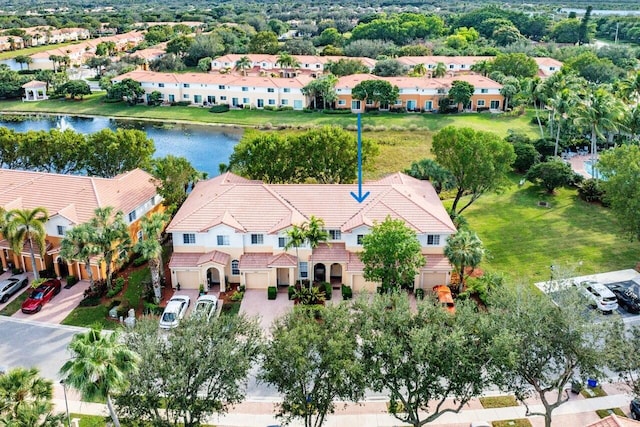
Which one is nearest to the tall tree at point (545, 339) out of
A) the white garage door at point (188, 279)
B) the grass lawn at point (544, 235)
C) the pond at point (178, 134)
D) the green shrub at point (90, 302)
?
the grass lawn at point (544, 235)

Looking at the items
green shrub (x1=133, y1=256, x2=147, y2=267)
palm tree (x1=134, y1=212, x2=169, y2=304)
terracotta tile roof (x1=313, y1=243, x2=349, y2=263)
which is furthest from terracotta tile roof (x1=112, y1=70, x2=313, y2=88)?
palm tree (x1=134, y1=212, x2=169, y2=304)

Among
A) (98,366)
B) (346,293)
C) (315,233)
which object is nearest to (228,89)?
(315,233)

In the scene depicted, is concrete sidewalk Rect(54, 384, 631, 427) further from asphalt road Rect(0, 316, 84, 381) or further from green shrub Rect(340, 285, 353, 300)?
green shrub Rect(340, 285, 353, 300)

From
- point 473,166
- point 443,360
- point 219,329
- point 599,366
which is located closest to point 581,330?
point 599,366

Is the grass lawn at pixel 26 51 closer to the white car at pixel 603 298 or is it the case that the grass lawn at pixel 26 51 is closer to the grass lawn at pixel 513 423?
the white car at pixel 603 298

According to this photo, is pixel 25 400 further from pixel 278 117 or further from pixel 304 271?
pixel 278 117

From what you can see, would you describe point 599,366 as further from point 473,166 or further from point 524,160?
point 524,160
